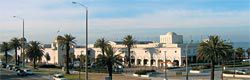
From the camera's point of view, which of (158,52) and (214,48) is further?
(158,52)

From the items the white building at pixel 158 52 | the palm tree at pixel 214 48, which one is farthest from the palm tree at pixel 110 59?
the white building at pixel 158 52

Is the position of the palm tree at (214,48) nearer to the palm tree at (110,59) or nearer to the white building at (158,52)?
the palm tree at (110,59)

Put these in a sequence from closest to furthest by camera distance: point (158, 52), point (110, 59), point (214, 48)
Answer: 1. point (110, 59)
2. point (214, 48)
3. point (158, 52)

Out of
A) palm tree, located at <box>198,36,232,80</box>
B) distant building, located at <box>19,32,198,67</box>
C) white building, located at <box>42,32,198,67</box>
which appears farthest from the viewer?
white building, located at <box>42,32,198,67</box>

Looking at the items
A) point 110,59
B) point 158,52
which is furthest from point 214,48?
point 158,52

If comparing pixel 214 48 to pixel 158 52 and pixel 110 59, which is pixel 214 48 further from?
pixel 158 52

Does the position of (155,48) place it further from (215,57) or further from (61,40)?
(215,57)

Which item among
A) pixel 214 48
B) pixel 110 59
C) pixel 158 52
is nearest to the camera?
pixel 110 59

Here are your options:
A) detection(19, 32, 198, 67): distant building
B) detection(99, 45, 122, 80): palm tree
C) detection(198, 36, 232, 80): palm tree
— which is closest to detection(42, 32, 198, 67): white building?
detection(19, 32, 198, 67): distant building

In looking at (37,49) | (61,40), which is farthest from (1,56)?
(61,40)

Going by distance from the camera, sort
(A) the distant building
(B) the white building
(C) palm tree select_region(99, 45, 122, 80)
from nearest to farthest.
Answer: (C) palm tree select_region(99, 45, 122, 80)
(A) the distant building
(B) the white building

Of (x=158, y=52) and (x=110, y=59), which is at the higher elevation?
(x=158, y=52)

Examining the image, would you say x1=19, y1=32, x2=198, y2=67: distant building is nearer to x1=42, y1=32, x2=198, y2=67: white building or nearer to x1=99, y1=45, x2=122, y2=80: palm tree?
x1=42, y1=32, x2=198, y2=67: white building

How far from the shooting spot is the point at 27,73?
3344 inches
